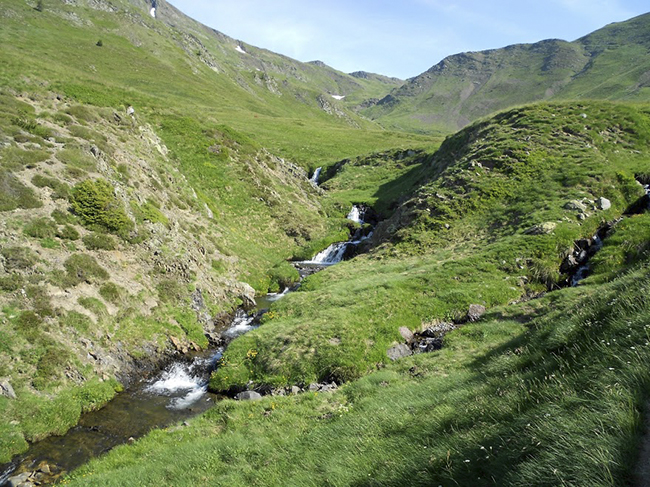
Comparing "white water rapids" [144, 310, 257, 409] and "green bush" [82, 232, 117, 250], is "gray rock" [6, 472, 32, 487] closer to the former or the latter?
"white water rapids" [144, 310, 257, 409]

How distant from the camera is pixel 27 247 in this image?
21641mm

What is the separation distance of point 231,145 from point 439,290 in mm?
46859

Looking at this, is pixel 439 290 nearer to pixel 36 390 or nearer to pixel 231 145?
pixel 36 390

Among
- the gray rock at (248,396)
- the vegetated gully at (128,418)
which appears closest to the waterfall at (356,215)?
the vegetated gully at (128,418)

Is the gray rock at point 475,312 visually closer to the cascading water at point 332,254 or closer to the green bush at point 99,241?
the cascading water at point 332,254

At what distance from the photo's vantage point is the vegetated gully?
1405 centimetres

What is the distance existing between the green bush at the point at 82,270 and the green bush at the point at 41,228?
89.2 inches

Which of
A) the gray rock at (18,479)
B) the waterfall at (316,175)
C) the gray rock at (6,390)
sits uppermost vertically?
the waterfall at (316,175)

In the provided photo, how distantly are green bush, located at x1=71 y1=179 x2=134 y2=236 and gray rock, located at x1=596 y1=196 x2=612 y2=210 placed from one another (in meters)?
39.3

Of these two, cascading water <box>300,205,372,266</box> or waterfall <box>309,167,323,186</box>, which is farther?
waterfall <box>309,167,323,186</box>

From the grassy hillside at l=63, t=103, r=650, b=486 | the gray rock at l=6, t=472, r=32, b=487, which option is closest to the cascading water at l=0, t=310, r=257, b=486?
the gray rock at l=6, t=472, r=32, b=487

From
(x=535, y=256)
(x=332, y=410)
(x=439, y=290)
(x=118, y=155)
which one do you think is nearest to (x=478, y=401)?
(x=332, y=410)

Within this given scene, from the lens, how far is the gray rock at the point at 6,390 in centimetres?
1566

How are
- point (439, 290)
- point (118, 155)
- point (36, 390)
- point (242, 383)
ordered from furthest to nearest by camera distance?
point (118, 155)
point (439, 290)
point (242, 383)
point (36, 390)
